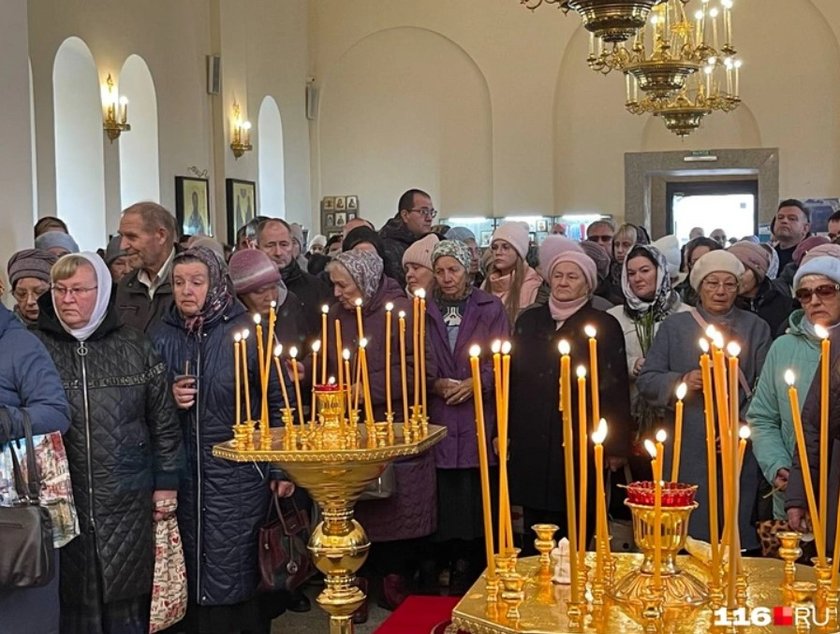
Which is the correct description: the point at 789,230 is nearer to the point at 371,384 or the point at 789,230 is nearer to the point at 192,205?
the point at 371,384

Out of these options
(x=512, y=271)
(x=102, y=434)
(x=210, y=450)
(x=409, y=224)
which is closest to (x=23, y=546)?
(x=102, y=434)

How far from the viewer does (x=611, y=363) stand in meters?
4.82

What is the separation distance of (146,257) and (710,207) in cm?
1227

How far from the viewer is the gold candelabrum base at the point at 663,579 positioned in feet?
6.24

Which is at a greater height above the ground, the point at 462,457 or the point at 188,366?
the point at 188,366

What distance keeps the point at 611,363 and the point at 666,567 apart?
9.36 feet

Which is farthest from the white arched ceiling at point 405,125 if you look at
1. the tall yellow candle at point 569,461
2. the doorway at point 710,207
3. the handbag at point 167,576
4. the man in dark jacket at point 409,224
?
the tall yellow candle at point 569,461

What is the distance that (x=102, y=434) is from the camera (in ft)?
12.5

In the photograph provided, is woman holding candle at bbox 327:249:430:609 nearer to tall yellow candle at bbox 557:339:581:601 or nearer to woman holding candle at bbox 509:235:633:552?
woman holding candle at bbox 509:235:633:552

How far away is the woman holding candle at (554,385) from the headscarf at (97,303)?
188 centimetres

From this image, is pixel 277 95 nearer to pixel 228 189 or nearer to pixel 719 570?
pixel 228 189

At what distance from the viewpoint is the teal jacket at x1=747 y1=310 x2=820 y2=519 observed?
400 cm

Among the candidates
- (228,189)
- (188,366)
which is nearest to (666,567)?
(188,366)

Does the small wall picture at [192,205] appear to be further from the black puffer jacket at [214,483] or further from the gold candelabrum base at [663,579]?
the gold candelabrum base at [663,579]
